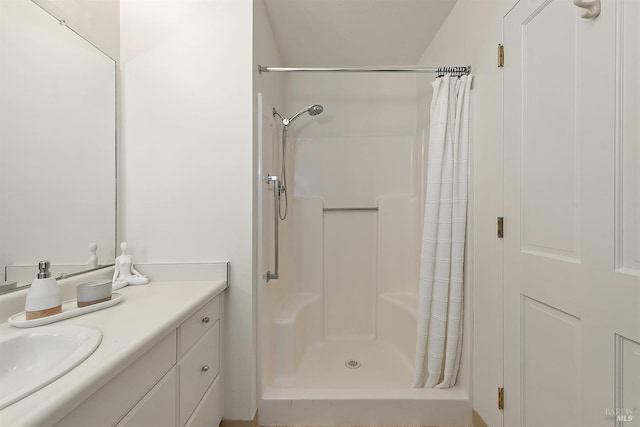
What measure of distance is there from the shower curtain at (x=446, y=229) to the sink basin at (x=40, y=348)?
4.82ft

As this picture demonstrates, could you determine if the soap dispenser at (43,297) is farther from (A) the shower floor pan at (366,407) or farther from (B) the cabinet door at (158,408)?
(A) the shower floor pan at (366,407)

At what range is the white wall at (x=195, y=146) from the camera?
4.72ft

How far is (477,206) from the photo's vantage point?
1.47 metres

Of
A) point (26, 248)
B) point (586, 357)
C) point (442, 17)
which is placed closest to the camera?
point (586, 357)

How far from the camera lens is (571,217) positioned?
946 mm

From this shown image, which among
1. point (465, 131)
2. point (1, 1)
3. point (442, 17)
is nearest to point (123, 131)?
point (1, 1)

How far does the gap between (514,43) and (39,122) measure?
194 cm

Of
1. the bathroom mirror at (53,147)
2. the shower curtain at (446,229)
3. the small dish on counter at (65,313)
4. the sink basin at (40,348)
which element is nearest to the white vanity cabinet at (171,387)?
the sink basin at (40,348)

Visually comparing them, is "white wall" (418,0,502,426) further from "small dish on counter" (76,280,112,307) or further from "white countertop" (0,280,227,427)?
"small dish on counter" (76,280,112,307)

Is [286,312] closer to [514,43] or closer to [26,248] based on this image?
[26,248]

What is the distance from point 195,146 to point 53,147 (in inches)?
21.3

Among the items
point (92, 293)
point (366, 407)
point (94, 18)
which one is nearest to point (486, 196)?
point (366, 407)

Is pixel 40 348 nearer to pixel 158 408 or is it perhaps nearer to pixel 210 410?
pixel 158 408

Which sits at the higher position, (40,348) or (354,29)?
(354,29)
